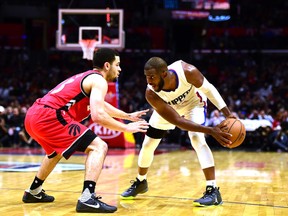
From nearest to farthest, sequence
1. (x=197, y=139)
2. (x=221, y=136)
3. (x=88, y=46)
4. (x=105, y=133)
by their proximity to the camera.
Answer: (x=221, y=136), (x=197, y=139), (x=88, y=46), (x=105, y=133)

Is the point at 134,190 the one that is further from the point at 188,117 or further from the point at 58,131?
the point at 58,131

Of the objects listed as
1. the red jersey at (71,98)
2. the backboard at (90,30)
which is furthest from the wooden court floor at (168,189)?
the backboard at (90,30)

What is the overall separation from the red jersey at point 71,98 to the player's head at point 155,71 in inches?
20.0

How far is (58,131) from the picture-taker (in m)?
5.26

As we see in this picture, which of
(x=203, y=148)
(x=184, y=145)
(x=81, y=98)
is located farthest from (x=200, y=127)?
(x=184, y=145)

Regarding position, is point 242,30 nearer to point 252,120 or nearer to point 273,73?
point 273,73

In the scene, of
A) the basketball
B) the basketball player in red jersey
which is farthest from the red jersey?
the basketball

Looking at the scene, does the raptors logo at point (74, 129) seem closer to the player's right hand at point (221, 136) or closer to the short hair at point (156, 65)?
the short hair at point (156, 65)

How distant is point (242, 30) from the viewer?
2539cm

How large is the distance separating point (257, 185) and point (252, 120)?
870 cm

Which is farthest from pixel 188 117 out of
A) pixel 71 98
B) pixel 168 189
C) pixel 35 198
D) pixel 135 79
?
pixel 135 79

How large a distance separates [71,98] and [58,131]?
0.36 meters

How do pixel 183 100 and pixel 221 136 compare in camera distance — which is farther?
pixel 183 100

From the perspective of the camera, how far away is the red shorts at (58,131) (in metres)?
5.22
